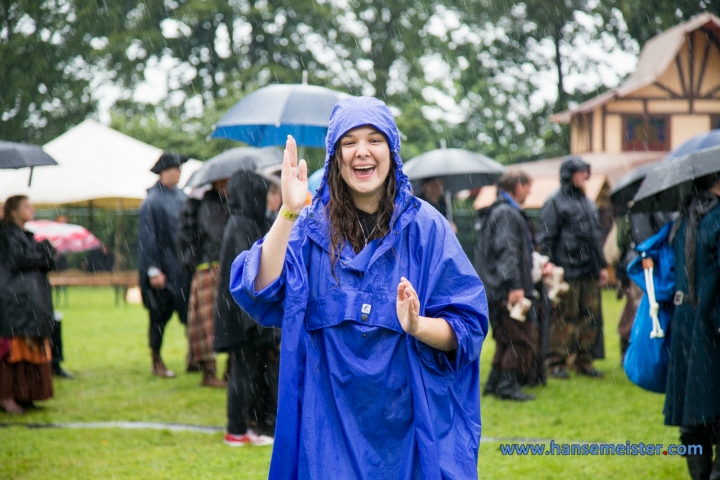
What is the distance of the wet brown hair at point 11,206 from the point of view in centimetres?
782

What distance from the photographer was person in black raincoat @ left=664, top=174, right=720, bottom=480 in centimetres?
498

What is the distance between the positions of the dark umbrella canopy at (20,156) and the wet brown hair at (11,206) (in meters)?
0.82

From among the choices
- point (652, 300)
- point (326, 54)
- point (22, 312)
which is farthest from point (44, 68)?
point (652, 300)

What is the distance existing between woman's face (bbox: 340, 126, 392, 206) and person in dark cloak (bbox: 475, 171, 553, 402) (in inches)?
211

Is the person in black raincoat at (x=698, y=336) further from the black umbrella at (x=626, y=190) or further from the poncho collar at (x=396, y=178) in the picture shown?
the black umbrella at (x=626, y=190)

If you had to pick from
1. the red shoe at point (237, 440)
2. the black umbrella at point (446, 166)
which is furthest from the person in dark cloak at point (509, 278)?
the red shoe at point (237, 440)

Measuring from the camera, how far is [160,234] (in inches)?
380

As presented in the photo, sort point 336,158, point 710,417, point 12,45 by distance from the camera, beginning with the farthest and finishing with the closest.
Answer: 1. point 12,45
2. point 710,417
3. point 336,158

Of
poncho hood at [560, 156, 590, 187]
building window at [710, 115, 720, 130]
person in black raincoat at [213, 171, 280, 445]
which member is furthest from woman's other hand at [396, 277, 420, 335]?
building window at [710, 115, 720, 130]

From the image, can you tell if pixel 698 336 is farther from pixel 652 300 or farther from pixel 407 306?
pixel 407 306

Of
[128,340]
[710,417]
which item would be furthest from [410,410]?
[128,340]

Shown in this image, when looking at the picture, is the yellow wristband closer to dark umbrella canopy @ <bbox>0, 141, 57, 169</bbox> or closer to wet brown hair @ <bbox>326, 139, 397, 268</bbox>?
wet brown hair @ <bbox>326, 139, 397, 268</bbox>

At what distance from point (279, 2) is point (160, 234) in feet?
88.1

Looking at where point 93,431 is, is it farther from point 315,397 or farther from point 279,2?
point 279,2
